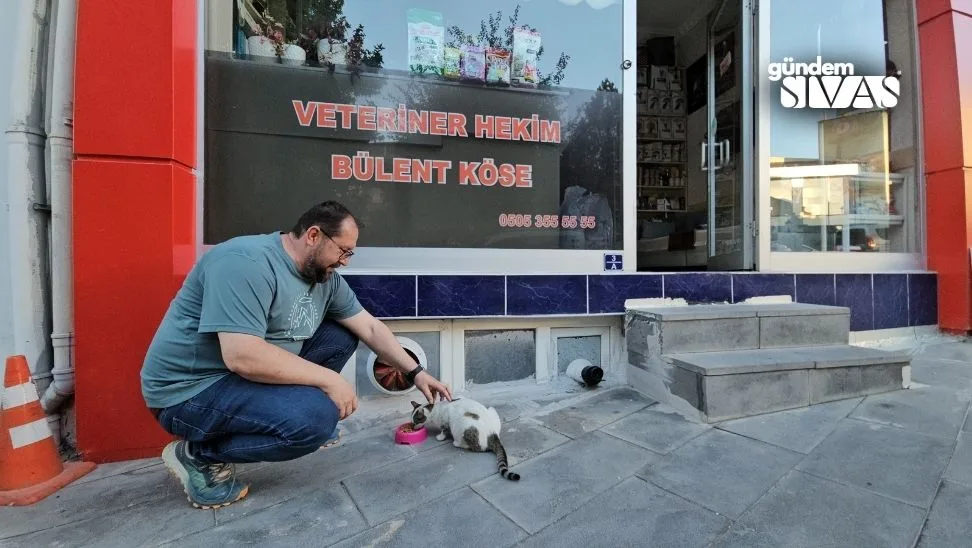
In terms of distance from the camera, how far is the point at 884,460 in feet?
6.21

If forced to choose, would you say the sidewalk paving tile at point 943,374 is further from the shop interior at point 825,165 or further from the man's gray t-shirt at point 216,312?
the man's gray t-shirt at point 216,312

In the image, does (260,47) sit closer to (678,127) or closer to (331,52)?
(331,52)

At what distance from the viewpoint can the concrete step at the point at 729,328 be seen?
9.11 ft

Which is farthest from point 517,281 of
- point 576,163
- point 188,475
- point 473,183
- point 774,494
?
point 188,475

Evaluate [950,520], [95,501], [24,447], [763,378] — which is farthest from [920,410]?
[24,447]

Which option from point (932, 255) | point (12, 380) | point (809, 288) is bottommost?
point (12, 380)

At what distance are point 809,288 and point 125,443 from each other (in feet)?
15.2

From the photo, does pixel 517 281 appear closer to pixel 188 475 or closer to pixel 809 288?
pixel 188 475

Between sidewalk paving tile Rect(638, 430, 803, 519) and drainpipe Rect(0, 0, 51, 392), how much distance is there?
9.34ft

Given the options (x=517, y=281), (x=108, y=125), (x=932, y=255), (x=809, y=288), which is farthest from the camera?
(x=932, y=255)

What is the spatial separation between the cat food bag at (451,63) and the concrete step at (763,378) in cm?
235

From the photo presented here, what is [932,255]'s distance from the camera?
13.8 ft

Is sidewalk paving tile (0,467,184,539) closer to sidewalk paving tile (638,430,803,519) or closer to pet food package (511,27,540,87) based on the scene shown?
sidewalk paving tile (638,430,803,519)

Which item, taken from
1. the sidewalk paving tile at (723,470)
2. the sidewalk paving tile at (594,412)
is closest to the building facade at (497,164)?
the sidewalk paving tile at (594,412)
